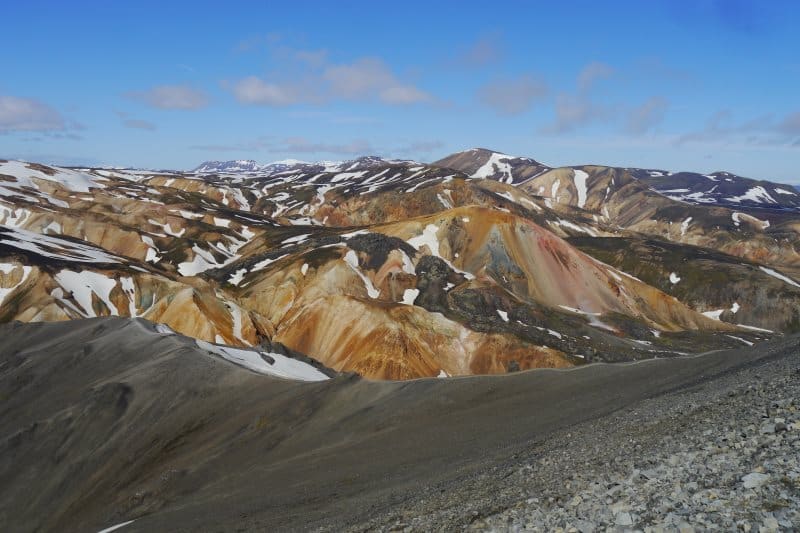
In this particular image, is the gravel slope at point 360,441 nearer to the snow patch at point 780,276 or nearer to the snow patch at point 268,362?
the snow patch at point 268,362

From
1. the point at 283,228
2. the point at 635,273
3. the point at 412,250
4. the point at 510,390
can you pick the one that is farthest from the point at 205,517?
the point at 635,273

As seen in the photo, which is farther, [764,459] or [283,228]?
[283,228]

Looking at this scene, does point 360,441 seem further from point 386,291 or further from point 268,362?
point 386,291

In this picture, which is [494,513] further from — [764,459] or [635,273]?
[635,273]

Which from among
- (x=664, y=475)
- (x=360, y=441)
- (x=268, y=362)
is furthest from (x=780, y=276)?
(x=664, y=475)

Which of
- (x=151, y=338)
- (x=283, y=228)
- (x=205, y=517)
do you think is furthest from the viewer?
(x=283, y=228)

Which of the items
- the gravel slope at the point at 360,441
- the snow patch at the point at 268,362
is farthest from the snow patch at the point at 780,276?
the gravel slope at the point at 360,441
